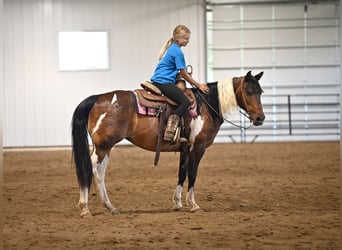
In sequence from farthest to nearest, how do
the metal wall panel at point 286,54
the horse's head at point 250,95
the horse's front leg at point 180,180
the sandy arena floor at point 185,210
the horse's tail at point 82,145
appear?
the metal wall panel at point 286,54 < the horse's head at point 250,95 < the horse's front leg at point 180,180 < the horse's tail at point 82,145 < the sandy arena floor at point 185,210

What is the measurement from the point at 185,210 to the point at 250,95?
1608 millimetres

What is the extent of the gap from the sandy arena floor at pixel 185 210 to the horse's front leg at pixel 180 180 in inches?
4.3

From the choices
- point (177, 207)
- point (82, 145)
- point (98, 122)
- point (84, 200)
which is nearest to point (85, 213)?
point (84, 200)

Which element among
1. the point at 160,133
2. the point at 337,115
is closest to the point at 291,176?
the point at 160,133

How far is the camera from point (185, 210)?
22.8 feet

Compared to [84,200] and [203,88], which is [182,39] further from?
Result: [84,200]

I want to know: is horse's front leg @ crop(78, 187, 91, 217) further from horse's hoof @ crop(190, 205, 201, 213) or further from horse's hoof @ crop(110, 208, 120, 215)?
horse's hoof @ crop(190, 205, 201, 213)

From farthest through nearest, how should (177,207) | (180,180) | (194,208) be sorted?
(180,180) → (177,207) → (194,208)

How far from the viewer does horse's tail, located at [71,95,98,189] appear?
6.37 m

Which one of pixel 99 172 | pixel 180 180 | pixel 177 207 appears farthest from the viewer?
pixel 180 180

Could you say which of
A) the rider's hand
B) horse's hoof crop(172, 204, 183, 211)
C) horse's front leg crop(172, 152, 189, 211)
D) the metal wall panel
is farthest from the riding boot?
the metal wall panel

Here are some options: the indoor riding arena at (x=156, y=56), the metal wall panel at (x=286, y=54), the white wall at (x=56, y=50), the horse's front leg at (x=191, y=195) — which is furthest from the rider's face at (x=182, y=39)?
the metal wall panel at (x=286, y=54)

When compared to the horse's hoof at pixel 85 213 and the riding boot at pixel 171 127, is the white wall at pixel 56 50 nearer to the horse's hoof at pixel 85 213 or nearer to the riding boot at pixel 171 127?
the riding boot at pixel 171 127

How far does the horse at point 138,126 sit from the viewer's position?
6496mm
